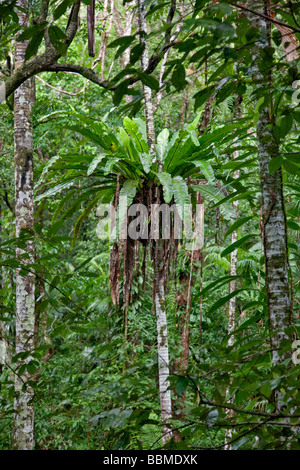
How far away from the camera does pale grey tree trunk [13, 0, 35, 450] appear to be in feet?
10.6

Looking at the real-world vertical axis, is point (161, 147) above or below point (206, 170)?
above

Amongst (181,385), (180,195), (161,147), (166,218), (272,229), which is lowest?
(181,385)

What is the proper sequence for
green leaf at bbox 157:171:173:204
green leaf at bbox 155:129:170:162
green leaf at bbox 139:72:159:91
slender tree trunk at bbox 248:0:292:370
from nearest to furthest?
green leaf at bbox 139:72:159:91 < slender tree trunk at bbox 248:0:292:370 < green leaf at bbox 157:171:173:204 < green leaf at bbox 155:129:170:162

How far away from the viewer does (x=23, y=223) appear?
352 centimetres

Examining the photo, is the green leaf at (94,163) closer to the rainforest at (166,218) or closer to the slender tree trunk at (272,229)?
the rainforest at (166,218)

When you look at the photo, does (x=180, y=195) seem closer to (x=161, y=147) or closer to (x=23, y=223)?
(x=161, y=147)

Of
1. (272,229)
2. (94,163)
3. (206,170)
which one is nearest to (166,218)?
(206,170)

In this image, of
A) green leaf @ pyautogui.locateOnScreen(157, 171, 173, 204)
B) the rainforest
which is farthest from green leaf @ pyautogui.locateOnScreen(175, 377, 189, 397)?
green leaf @ pyautogui.locateOnScreen(157, 171, 173, 204)

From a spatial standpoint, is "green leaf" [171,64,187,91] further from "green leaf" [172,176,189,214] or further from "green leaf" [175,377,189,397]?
"green leaf" [172,176,189,214]

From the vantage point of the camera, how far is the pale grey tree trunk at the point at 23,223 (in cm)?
324
